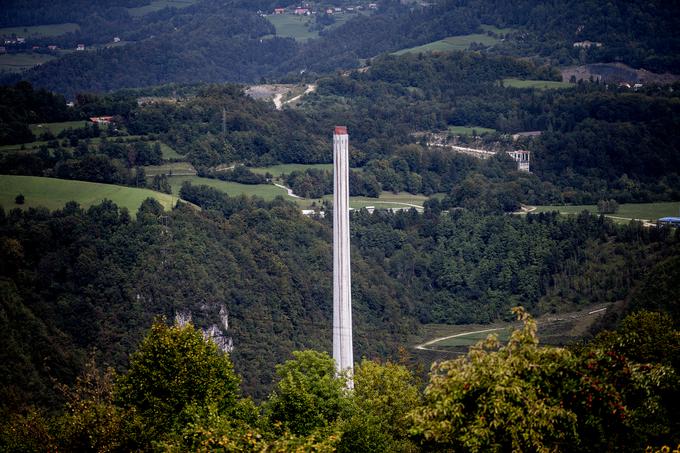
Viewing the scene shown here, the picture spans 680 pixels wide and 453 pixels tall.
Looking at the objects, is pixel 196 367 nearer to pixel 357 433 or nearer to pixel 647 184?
pixel 357 433

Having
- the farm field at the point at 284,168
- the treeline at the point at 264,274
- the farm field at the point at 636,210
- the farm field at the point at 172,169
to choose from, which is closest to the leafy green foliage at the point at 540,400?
the treeline at the point at 264,274

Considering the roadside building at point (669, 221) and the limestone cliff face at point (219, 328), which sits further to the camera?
the roadside building at point (669, 221)

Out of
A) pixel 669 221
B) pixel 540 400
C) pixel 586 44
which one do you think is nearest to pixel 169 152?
pixel 669 221

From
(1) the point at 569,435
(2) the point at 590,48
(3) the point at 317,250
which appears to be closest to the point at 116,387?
→ (1) the point at 569,435

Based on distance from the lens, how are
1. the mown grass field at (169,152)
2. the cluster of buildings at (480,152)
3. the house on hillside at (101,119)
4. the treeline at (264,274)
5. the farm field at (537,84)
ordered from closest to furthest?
the treeline at (264,274)
the mown grass field at (169,152)
the house on hillside at (101,119)
the cluster of buildings at (480,152)
the farm field at (537,84)

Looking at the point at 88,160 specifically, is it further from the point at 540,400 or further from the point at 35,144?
the point at 540,400

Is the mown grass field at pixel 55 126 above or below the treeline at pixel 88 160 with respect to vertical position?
above

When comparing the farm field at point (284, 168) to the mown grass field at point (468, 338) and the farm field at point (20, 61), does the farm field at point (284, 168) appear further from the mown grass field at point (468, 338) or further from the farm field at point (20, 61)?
the farm field at point (20, 61)

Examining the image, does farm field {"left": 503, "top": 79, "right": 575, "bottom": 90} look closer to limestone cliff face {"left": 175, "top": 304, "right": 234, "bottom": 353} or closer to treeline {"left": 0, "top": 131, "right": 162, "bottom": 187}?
treeline {"left": 0, "top": 131, "right": 162, "bottom": 187}
